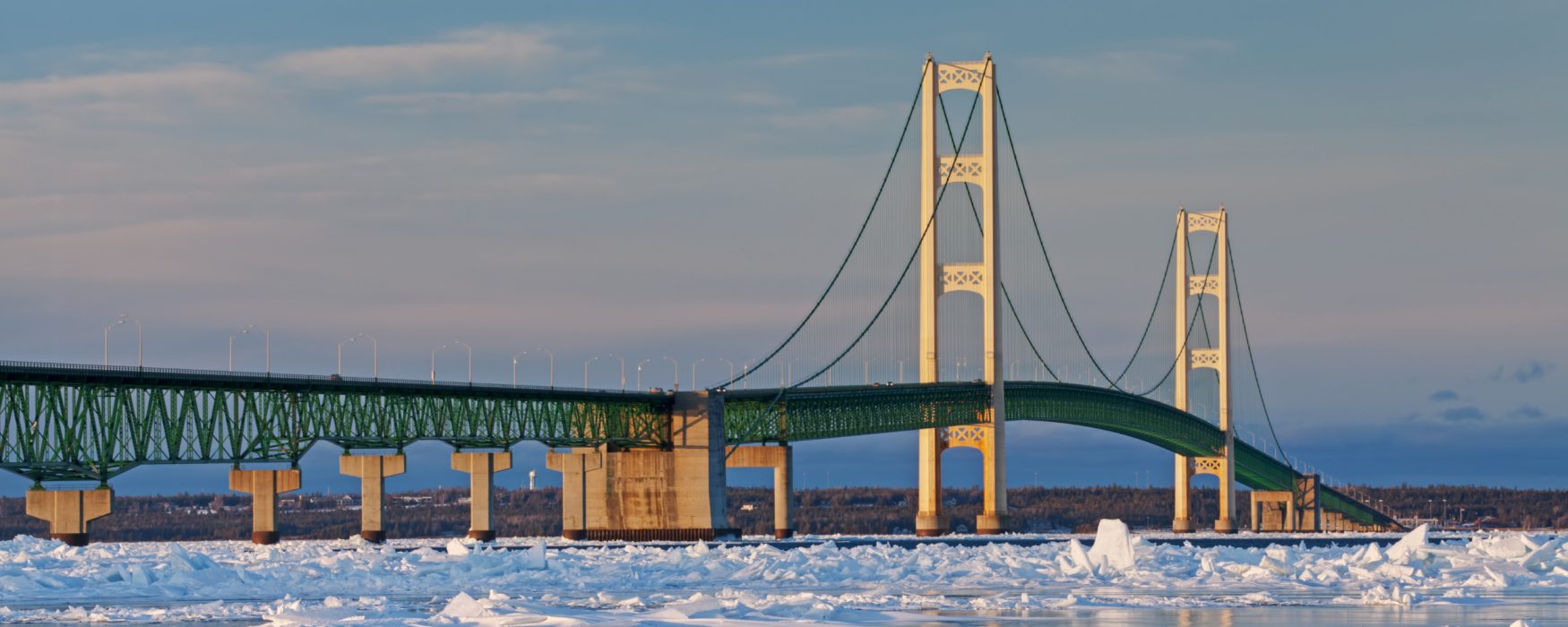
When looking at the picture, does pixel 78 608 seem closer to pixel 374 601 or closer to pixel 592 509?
pixel 374 601

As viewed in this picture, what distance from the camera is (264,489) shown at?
266 ft

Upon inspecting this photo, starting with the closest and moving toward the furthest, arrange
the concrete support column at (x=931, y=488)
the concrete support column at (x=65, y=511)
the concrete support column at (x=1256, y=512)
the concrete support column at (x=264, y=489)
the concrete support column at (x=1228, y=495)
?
the concrete support column at (x=65, y=511) → the concrete support column at (x=264, y=489) → the concrete support column at (x=931, y=488) → the concrete support column at (x=1228, y=495) → the concrete support column at (x=1256, y=512)

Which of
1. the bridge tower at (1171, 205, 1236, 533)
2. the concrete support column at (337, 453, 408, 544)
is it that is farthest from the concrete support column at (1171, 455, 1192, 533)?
the concrete support column at (337, 453, 408, 544)

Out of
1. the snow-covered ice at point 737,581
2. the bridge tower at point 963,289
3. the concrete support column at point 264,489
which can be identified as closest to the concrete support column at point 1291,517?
the bridge tower at point 963,289

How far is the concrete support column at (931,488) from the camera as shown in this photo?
358ft

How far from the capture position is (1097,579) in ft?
159

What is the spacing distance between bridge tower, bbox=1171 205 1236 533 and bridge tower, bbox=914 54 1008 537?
36181 millimetres

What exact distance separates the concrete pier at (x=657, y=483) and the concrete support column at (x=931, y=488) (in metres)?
14.2

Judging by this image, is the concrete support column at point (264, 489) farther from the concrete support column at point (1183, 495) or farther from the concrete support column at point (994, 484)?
the concrete support column at point (1183, 495)

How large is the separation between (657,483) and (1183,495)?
60.8m

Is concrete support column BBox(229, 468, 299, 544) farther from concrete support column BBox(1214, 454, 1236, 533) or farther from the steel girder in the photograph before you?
concrete support column BBox(1214, 454, 1236, 533)

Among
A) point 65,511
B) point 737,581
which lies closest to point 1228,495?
point 65,511

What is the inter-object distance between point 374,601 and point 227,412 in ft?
139

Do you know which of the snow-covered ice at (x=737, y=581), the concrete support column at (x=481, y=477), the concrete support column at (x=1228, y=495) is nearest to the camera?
the snow-covered ice at (x=737, y=581)
